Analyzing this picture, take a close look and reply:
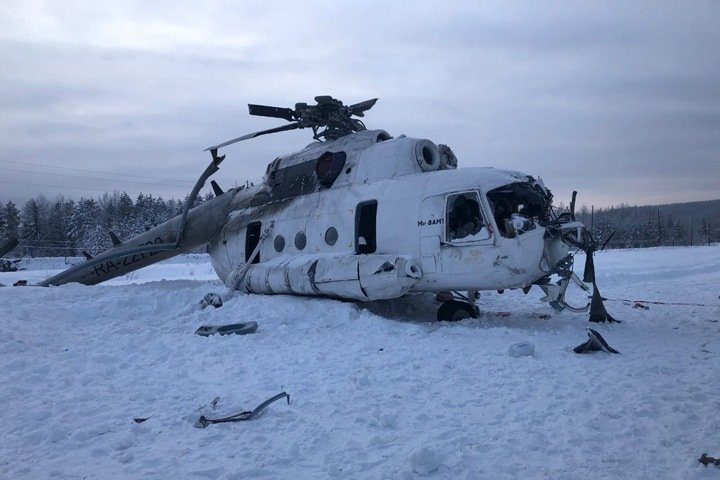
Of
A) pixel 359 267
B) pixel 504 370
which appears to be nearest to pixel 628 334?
pixel 504 370

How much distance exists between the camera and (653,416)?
14.1 ft

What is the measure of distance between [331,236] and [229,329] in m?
3.34

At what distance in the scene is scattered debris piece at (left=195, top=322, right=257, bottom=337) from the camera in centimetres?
834

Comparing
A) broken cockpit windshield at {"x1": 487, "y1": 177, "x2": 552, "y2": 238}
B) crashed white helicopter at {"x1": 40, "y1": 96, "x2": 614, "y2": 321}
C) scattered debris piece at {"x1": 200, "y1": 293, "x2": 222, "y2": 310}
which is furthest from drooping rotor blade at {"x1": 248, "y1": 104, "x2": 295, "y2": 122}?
broken cockpit windshield at {"x1": 487, "y1": 177, "x2": 552, "y2": 238}

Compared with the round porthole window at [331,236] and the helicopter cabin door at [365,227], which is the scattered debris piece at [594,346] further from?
the round porthole window at [331,236]

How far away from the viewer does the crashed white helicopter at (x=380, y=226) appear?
888cm

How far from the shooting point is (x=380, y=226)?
10.0 metres

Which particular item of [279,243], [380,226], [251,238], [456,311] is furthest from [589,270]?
[251,238]

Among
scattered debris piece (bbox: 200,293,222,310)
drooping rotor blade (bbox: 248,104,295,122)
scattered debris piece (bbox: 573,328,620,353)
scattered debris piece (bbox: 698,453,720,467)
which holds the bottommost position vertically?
scattered debris piece (bbox: 698,453,720,467)

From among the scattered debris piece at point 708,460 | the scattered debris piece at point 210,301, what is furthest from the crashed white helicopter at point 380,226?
the scattered debris piece at point 708,460

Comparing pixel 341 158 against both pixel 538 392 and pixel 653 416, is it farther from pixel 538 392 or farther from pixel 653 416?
A: pixel 653 416

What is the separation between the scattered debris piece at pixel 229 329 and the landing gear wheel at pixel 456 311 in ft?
11.6

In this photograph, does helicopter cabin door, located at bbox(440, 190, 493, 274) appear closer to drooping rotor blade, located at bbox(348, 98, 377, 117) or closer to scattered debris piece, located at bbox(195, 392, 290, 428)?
drooping rotor blade, located at bbox(348, 98, 377, 117)

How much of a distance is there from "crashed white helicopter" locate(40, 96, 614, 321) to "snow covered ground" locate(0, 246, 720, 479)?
0.91 m
